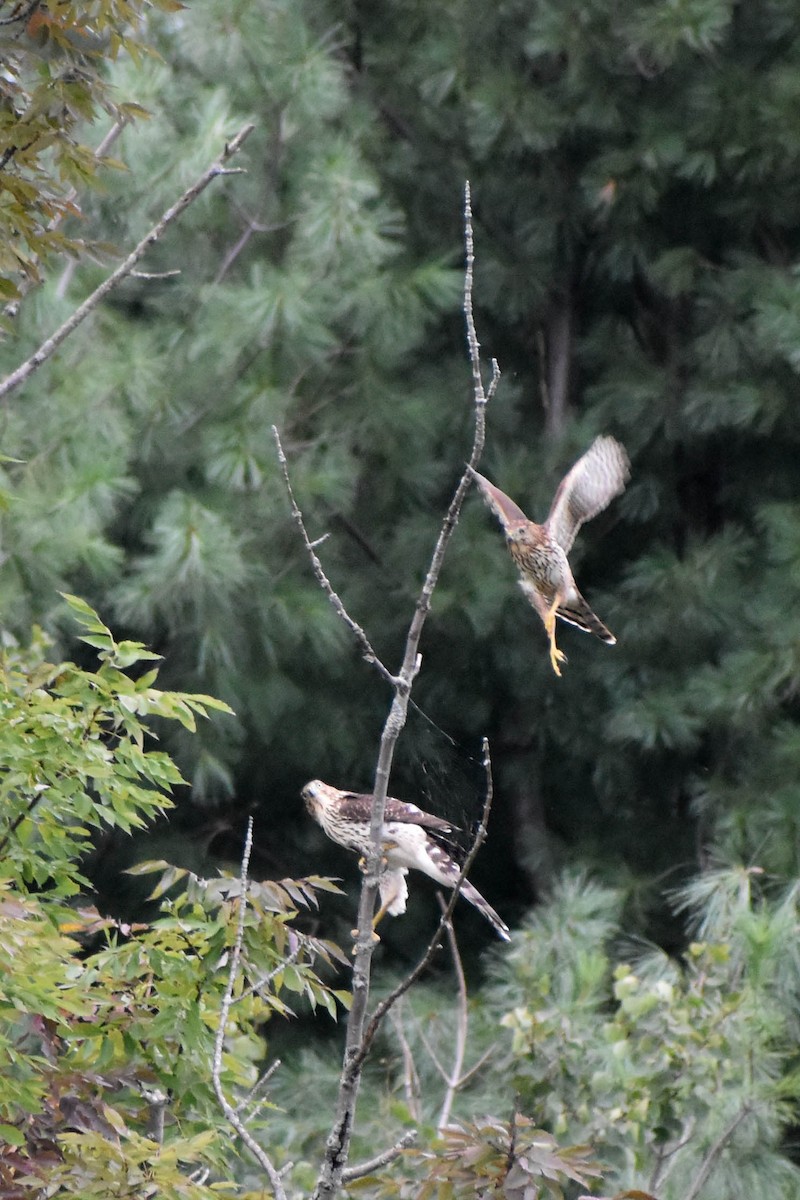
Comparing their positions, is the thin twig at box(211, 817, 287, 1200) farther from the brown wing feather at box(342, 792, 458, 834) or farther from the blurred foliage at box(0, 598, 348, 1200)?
the brown wing feather at box(342, 792, 458, 834)

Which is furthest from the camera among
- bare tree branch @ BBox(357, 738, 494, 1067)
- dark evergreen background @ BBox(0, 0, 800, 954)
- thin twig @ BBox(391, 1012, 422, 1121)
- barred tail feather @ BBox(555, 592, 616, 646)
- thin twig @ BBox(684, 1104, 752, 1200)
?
dark evergreen background @ BBox(0, 0, 800, 954)

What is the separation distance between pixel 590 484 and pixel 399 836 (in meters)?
0.88

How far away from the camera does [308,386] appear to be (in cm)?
617

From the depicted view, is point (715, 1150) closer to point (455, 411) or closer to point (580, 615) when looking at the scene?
point (580, 615)

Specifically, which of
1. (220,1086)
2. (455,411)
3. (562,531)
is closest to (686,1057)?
(562,531)

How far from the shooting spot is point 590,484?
11.7ft

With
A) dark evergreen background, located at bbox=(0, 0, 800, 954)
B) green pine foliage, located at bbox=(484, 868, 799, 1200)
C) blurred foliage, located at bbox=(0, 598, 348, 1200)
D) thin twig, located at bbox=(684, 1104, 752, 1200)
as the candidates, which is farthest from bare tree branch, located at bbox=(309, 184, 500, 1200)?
dark evergreen background, located at bbox=(0, 0, 800, 954)

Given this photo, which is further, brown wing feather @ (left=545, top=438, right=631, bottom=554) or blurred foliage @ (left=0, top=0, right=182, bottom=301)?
brown wing feather @ (left=545, top=438, right=631, bottom=554)

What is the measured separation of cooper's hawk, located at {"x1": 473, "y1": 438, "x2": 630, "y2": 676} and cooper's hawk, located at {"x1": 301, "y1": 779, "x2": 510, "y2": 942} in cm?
42

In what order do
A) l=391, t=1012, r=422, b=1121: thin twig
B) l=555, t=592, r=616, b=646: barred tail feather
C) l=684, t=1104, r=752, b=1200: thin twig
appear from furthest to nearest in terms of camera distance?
1. l=391, t=1012, r=422, b=1121: thin twig
2. l=684, t=1104, r=752, b=1200: thin twig
3. l=555, t=592, r=616, b=646: barred tail feather

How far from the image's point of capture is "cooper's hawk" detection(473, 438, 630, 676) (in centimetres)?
339

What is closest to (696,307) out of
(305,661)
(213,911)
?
(305,661)

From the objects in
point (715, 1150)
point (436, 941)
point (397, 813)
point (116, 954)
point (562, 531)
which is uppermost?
point (436, 941)

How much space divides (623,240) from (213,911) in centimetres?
455
